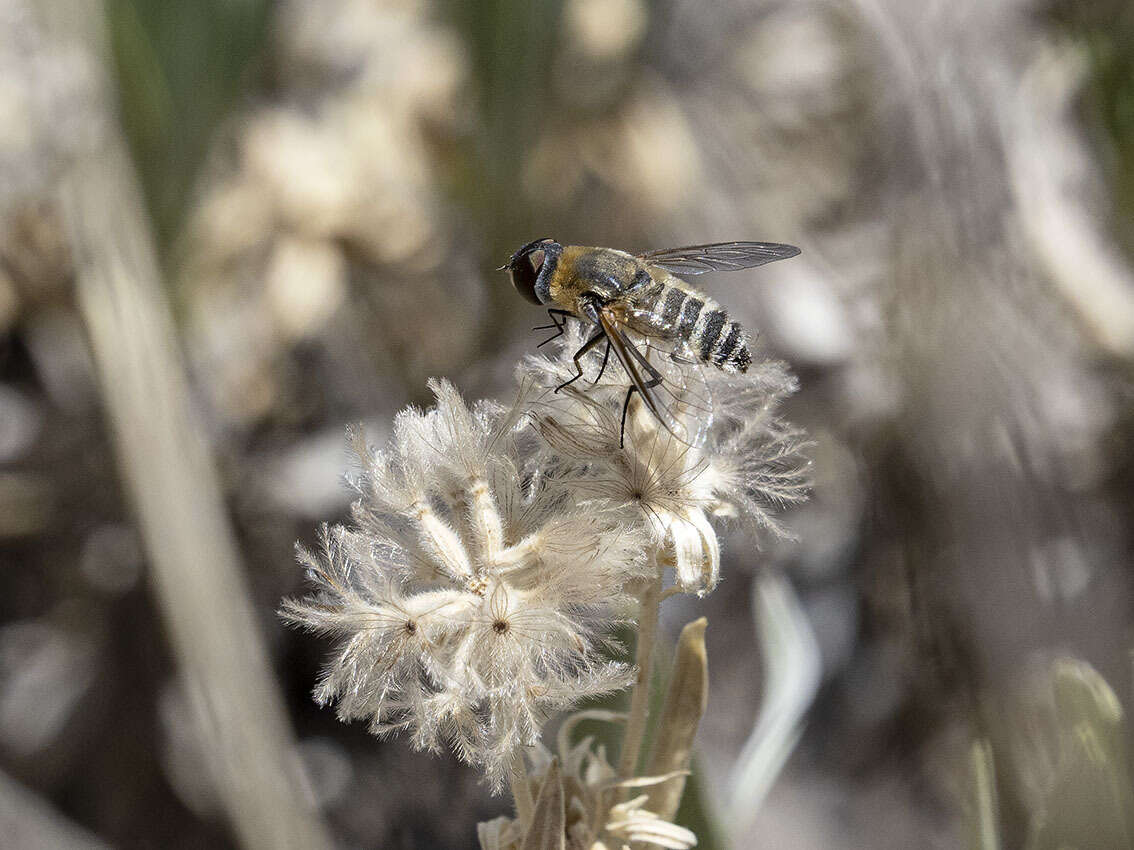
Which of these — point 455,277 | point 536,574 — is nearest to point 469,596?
point 536,574

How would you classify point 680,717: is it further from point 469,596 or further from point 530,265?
point 530,265

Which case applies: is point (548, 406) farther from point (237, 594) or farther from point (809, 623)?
point (809, 623)

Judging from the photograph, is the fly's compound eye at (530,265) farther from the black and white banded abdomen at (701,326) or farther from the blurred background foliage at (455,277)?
the blurred background foliage at (455,277)

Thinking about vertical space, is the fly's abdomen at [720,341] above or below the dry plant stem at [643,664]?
above

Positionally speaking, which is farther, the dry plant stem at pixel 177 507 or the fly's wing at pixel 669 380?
the dry plant stem at pixel 177 507

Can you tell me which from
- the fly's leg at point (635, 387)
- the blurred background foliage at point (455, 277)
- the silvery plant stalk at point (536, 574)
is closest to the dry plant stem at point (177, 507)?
the blurred background foliage at point (455, 277)

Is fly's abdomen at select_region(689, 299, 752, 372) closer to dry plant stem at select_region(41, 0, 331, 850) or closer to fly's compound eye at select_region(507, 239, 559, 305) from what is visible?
fly's compound eye at select_region(507, 239, 559, 305)

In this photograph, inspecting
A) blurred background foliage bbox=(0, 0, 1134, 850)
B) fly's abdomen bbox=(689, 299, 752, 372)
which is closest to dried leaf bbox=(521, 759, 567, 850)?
fly's abdomen bbox=(689, 299, 752, 372)

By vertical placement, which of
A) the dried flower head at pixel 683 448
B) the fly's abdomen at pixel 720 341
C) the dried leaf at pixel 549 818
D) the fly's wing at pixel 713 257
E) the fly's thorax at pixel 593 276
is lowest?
the dried leaf at pixel 549 818
